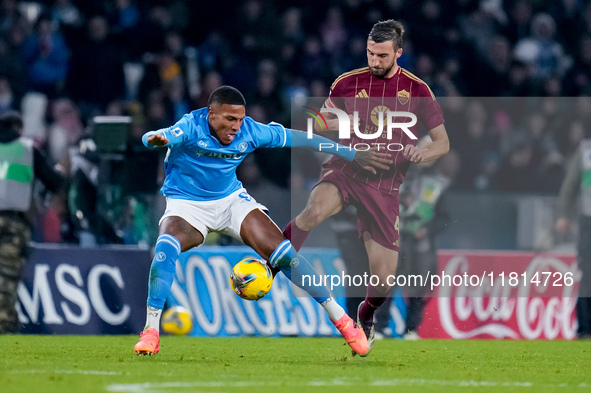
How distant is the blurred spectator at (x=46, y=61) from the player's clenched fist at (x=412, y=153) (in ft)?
21.5

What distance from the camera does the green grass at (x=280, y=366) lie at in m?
5.63

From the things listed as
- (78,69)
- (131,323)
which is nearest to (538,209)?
(131,323)

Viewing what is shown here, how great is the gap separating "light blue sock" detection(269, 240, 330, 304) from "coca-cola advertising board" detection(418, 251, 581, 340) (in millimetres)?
3408

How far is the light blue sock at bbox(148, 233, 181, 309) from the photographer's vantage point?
23.8 ft

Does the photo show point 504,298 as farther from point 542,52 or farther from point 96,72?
point 96,72

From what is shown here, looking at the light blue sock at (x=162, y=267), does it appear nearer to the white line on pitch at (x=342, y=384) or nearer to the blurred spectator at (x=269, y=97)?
the white line on pitch at (x=342, y=384)

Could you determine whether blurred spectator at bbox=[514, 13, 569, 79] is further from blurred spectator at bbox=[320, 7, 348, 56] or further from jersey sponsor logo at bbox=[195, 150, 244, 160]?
jersey sponsor logo at bbox=[195, 150, 244, 160]

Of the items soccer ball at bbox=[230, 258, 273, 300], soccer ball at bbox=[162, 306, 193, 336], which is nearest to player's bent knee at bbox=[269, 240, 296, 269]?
soccer ball at bbox=[230, 258, 273, 300]

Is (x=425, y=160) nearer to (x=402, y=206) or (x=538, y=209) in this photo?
(x=402, y=206)

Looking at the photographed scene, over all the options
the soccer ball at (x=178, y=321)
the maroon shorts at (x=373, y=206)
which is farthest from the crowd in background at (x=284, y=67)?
the maroon shorts at (x=373, y=206)

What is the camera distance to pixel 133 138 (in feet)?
35.6

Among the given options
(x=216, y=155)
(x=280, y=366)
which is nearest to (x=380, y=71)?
(x=216, y=155)

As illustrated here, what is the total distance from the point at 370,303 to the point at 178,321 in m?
2.52

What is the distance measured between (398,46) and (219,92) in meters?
1.84
